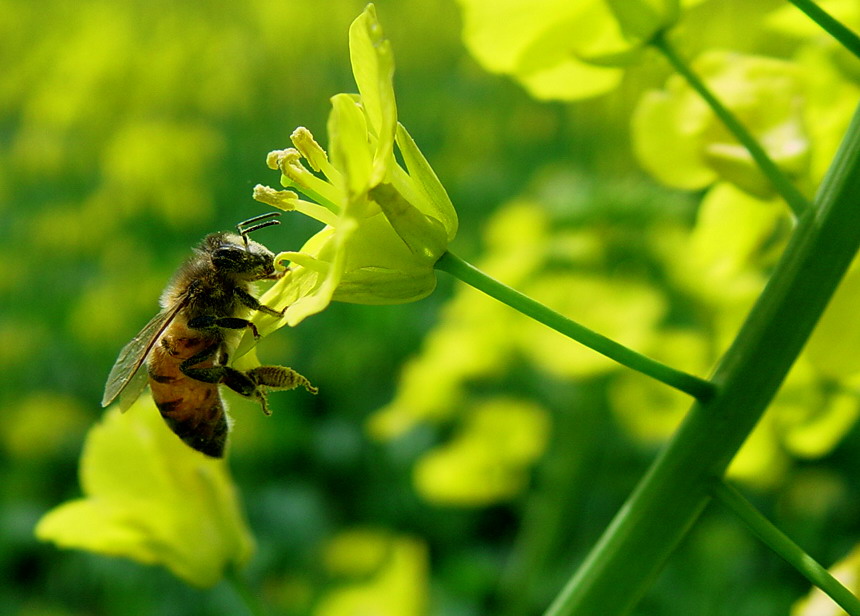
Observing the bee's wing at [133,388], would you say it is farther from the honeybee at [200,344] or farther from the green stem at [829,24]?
the green stem at [829,24]

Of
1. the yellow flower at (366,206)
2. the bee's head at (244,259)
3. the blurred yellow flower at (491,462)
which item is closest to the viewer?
the yellow flower at (366,206)

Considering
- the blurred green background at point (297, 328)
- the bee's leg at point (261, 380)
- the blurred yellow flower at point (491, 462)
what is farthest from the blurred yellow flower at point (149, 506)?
the blurred yellow flower at point (491, 462)

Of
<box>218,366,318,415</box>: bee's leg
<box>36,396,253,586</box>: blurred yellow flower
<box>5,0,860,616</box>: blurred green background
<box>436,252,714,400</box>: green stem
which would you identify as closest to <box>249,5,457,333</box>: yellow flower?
<box>436,252,714,400</box>: green stem

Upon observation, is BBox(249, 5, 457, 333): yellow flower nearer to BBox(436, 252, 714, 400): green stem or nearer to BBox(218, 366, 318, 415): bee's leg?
BBox(436, 252, 714, 400): green stem

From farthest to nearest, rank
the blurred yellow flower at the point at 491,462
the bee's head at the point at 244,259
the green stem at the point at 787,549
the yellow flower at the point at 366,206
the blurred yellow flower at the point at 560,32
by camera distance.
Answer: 1. the blurred yellow flower at the point at 491,462
2. the bee's head at the point at 244,259
3. the blurred yellow flower at the point at 560,32
4. the green stem at the point at 787,549
5. the yellow flower at the point at 366,206

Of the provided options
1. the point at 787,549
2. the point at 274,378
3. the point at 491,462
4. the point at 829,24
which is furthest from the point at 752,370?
the point at 491,462
